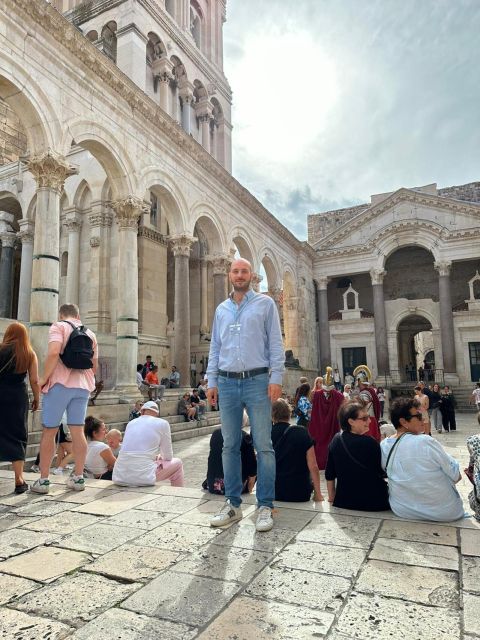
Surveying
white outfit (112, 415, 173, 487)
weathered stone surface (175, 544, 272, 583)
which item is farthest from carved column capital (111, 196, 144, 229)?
weathered stone surface (175, 544, 272, 583)

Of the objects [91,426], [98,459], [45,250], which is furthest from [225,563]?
[45,250]

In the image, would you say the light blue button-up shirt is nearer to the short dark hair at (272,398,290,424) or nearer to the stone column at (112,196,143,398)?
the short dark hair at (272,398,290,424)

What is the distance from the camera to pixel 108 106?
12906 millimetres

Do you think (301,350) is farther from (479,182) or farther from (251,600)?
(251,600)

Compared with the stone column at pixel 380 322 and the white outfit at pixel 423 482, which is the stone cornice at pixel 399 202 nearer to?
the stone column at pixel 380 322

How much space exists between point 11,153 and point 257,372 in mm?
24118

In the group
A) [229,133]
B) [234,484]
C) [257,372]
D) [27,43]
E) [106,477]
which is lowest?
[106,477]

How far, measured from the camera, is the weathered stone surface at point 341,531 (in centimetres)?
301

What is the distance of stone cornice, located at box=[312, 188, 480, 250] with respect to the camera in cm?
2700

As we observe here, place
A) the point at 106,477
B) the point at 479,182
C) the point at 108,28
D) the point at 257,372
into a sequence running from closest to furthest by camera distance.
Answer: the point at 257,372 → the point at 106,477 → the point at 108,28 → the point at 479,182

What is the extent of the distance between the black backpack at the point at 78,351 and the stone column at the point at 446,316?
25.7 metres

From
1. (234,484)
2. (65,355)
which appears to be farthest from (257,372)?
(65,355)

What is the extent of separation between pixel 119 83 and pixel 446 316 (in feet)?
74.3

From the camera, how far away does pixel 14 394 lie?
4793 millimetres
